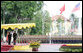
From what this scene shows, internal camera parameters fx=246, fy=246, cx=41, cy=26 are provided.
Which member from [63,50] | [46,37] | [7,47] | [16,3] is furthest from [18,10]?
[63,50]

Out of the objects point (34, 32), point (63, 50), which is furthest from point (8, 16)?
point (63, 50)

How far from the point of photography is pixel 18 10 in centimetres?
3547

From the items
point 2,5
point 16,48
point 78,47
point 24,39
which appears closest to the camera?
point 78,47

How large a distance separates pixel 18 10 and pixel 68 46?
54.7 ft

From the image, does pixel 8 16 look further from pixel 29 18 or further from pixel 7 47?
pixel 7 47

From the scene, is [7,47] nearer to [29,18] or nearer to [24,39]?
[24,39]

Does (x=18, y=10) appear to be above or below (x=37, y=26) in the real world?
above

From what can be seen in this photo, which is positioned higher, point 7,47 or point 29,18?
point 29,18

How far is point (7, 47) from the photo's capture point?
21.7 metres

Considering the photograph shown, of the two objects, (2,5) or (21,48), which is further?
(2,5)

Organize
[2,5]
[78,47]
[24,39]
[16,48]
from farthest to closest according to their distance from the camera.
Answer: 1. [2,5]
2. [24,39]
3. [16,48]
4. [78,47]

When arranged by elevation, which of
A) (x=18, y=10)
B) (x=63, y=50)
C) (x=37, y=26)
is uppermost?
(x=18, y=10)

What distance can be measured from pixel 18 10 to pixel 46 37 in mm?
8452

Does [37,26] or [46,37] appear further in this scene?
[37,26]
